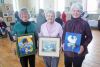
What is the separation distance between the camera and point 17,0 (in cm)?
1138

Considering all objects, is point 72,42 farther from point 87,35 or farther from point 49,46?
point 49,46

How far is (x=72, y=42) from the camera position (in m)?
2.40

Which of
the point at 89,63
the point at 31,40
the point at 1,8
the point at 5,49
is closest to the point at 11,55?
the point at 5,49

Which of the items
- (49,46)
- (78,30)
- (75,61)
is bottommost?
(75,61)

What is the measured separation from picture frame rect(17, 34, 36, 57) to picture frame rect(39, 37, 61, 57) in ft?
0.43

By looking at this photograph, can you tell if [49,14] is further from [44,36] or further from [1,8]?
[1,8]

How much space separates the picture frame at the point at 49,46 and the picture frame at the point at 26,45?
0.43ft

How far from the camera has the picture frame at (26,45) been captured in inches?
104

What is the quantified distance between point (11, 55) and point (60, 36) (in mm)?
3050

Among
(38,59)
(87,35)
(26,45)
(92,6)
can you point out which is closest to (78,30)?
A: (87,35)

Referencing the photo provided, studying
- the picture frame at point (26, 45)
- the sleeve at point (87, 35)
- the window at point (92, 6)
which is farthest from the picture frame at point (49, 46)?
the window at point (92, 6)

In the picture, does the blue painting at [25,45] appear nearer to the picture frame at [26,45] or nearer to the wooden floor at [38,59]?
the picture frame at [26,45]

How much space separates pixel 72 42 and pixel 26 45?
75cm

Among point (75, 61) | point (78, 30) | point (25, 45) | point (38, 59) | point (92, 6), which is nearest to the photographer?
point (78, 30)
